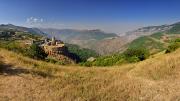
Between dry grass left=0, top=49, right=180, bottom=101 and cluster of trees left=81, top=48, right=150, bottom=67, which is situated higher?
dry grass left=0, top=49, right=180, bottom=101

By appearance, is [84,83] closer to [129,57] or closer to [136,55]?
[129,57]

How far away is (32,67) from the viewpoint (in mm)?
24719

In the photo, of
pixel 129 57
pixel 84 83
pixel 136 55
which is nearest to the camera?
pixel 84 83

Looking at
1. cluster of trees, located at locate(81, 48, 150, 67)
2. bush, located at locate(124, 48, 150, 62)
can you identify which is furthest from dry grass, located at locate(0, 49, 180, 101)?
bush, located at locate(124, 48, 150, 62)

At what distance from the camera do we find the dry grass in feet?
65.5

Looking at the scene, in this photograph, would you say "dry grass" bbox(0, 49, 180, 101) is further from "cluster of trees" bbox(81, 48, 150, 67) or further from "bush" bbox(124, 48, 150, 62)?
"bush" bbox(124, 48, 150, 62)

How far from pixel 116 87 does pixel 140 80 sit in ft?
10.4

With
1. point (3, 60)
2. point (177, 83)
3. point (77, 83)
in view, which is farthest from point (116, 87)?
point (3, 60)

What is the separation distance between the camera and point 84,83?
891 inches

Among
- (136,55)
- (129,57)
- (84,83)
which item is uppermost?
(84,83)

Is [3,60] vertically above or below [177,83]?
above

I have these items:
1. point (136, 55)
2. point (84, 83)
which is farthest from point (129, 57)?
point (84, 83)

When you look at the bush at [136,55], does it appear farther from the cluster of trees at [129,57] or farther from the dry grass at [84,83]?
the dry grass at [84,83]

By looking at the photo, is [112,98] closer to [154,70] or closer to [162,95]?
[162,95]
